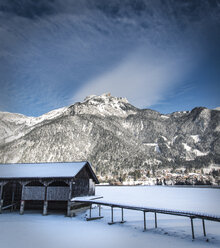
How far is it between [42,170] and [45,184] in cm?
253

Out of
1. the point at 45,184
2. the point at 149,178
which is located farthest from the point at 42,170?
the point at 149,178

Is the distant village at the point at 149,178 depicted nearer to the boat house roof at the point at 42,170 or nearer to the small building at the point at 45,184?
the small building at the point at 45,184

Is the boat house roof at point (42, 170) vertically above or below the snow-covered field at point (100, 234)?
above

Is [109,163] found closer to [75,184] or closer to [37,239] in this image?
[75,184]

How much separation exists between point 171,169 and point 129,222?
17231 cm

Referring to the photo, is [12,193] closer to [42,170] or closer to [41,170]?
[41,170]

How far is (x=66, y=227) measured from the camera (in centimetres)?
1831

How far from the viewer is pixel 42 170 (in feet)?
88.1

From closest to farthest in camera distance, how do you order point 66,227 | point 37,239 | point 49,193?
point 37,239, point 66,227, point 49,193

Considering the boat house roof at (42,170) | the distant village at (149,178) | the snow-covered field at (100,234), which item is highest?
the boat house roof at (42,170)

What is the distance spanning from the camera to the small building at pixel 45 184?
2450 cm

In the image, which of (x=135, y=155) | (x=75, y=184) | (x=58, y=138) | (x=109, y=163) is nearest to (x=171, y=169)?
(x=135, y=155)

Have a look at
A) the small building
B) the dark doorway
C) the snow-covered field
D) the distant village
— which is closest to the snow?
the small building

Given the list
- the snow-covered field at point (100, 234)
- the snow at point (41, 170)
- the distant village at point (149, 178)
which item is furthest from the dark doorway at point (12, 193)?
the distant village at point (149, 178)
